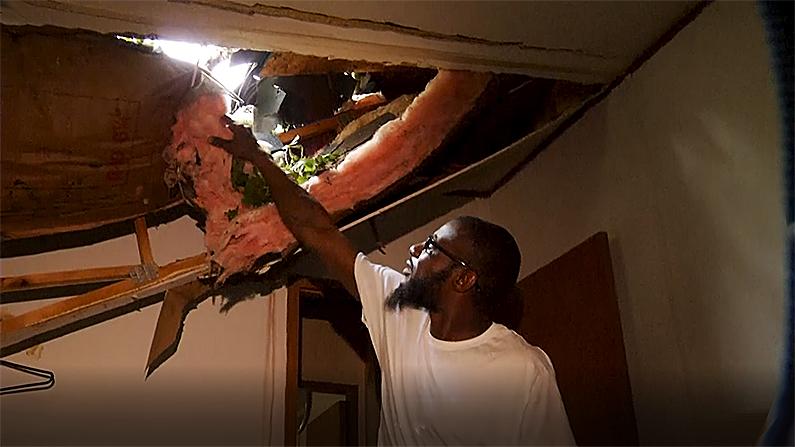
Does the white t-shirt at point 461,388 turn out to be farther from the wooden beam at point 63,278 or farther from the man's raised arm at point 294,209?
the wooden beam at point 63,278

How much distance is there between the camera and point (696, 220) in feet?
5.21

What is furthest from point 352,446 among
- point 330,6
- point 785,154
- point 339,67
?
point 785,154

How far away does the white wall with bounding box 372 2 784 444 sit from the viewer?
1.41 metres

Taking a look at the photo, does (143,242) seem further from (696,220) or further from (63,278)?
(696,220)

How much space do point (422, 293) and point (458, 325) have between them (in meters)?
0.10

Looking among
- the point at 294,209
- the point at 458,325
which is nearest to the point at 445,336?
the point at 458,325

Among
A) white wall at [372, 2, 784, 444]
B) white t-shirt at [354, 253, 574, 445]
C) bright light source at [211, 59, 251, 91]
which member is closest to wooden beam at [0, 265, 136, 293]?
bright light source at [211, 59, 251, 91]

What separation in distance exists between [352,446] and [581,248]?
112cm

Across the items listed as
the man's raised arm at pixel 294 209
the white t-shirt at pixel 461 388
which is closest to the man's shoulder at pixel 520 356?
the white t-shirt at pixel 461 388

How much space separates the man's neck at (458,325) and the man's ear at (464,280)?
0.04 metres

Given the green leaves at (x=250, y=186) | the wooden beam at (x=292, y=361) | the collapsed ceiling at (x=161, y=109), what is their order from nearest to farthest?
the collapsed ceiling at (x=161, y=109)
the green leaves at (x=250, y=186)
the wooden beam at (x=292, y=361)

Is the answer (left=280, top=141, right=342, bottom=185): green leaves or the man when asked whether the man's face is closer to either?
the man

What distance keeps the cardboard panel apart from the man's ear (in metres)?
0.71

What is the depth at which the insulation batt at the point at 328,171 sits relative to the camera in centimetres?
167
